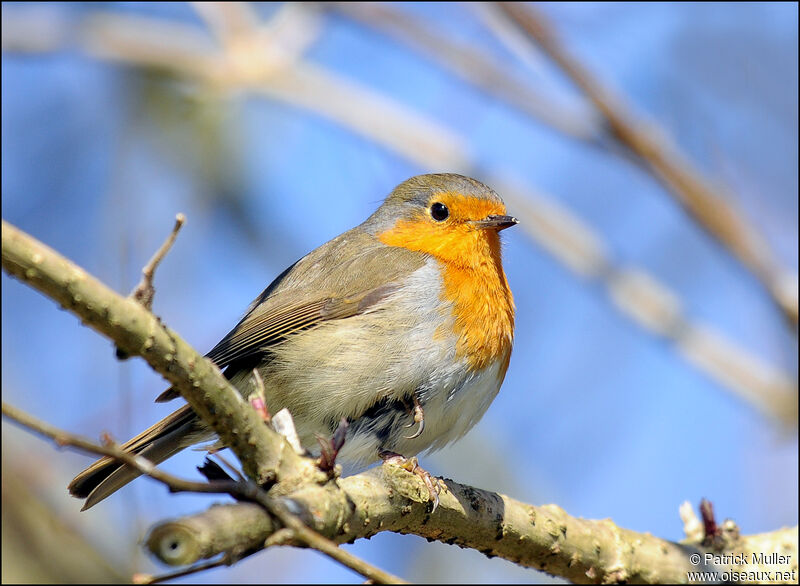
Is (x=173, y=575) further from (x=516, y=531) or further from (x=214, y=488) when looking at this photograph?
(x=516, y=531)

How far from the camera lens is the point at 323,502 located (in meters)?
2.42

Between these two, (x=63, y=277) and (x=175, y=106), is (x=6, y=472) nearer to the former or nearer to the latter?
(x=63, y=277)

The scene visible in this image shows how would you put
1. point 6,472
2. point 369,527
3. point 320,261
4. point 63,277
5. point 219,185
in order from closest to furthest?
1. point 63,277
2. point 369,527
3. point 6,472
4. point 320,261
5. point 219,185

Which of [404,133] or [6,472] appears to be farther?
[404,133]

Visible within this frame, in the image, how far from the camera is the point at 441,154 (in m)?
5.15

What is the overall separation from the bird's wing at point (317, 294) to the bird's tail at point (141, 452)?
30cm

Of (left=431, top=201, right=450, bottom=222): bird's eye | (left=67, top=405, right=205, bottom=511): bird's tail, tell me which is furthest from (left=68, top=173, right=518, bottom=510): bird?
(left=431, top=201, right=450, bottom=222): bird's eye

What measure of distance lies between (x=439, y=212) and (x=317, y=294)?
867 millimetres

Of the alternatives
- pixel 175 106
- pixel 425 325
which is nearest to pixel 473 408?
pixel 425 325

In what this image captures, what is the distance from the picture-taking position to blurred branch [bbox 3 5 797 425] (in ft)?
15.4

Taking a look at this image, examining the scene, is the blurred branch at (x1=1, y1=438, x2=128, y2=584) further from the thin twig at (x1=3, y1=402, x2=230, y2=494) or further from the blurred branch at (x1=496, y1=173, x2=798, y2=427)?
the blurred branch at (x1=496, y1=173, x2=798, y2=427)

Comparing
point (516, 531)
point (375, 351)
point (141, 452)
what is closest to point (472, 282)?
point (375, 351)

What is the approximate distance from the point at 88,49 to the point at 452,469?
3668 mm

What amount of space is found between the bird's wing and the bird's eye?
31 centimetres
